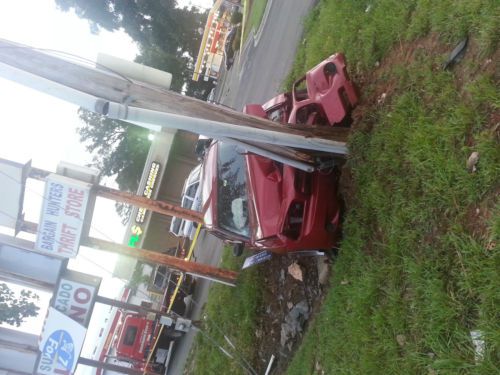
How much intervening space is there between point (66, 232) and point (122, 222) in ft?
59.7

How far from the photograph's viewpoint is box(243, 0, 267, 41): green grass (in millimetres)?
15398

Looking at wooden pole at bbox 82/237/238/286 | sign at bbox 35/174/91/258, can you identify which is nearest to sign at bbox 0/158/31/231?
sign at bbox 35/174/91/258

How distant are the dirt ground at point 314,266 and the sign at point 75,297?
317cm

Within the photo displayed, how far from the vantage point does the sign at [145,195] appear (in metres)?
18.0

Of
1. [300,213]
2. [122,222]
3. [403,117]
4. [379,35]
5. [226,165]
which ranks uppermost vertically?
[379,35]

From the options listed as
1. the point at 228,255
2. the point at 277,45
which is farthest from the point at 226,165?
the point at 277,45

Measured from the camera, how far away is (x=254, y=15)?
1641cm

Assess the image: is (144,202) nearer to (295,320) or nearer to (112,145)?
(295,320)

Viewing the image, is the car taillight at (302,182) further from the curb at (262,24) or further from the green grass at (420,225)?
the curb at (262,24)

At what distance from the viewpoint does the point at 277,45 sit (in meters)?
12.1

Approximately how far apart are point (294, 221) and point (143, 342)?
1009 cm

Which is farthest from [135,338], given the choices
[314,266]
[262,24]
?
[262,24]

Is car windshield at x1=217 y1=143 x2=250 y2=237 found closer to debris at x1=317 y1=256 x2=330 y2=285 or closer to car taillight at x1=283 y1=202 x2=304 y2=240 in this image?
car taillight at x1=283 y1=202 x2=304 y2=240

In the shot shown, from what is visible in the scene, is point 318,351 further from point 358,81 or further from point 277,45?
point 277,45
